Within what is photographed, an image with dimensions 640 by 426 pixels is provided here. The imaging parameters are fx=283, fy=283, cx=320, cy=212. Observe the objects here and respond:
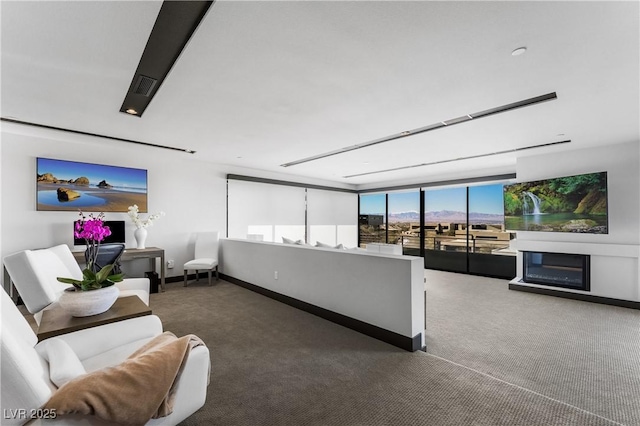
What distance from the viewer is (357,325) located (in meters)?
3.08

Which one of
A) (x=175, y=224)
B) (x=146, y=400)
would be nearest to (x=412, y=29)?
(x=146, y=400)

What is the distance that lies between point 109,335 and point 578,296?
616 centimetres

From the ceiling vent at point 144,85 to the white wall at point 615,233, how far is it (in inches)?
247

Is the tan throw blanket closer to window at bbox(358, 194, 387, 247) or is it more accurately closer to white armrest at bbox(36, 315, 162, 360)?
white armrest at bbox(36, 315, 162, 360)

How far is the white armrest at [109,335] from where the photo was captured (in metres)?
1.66

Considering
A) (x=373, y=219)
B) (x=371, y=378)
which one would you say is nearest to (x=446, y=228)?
(x=373, y=219)

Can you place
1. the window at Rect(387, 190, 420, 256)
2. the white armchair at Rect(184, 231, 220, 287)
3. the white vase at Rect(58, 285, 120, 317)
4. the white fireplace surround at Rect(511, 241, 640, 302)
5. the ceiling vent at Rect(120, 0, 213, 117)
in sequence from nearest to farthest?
the ceiling vent at Rect(120, 0, 213, 117), the white vase at Rect(58, 285, 120, 317), the white fireplace surround at Rect(511, 241, 640, 302), the white armchair at Rect(184, 231, 220, 287), the window at Rect(387, 190, 420, 256)

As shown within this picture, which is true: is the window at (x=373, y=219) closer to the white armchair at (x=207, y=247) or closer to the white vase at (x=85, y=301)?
the white armchair at (x=207, y=247)

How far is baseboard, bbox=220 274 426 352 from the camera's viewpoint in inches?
105

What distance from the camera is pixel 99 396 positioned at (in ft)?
3.45

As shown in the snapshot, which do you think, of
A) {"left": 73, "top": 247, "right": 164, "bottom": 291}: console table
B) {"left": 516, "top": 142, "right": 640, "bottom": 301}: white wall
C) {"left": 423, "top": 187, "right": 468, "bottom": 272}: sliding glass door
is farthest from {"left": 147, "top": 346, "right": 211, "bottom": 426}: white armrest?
{"left": 423, "top": 187, "right": 468, "bottom": 272}: sliding glass door

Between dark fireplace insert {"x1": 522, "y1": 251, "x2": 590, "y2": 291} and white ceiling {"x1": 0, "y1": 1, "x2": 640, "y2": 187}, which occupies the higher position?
white ceiling {"x1": 0, "y1": 1, "x2": 640, "y2": 187}

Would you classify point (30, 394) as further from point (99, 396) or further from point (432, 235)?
point (432, 235)

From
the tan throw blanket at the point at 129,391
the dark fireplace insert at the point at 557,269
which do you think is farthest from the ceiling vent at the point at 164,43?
the dark fireplace insert at the point at 557,269
